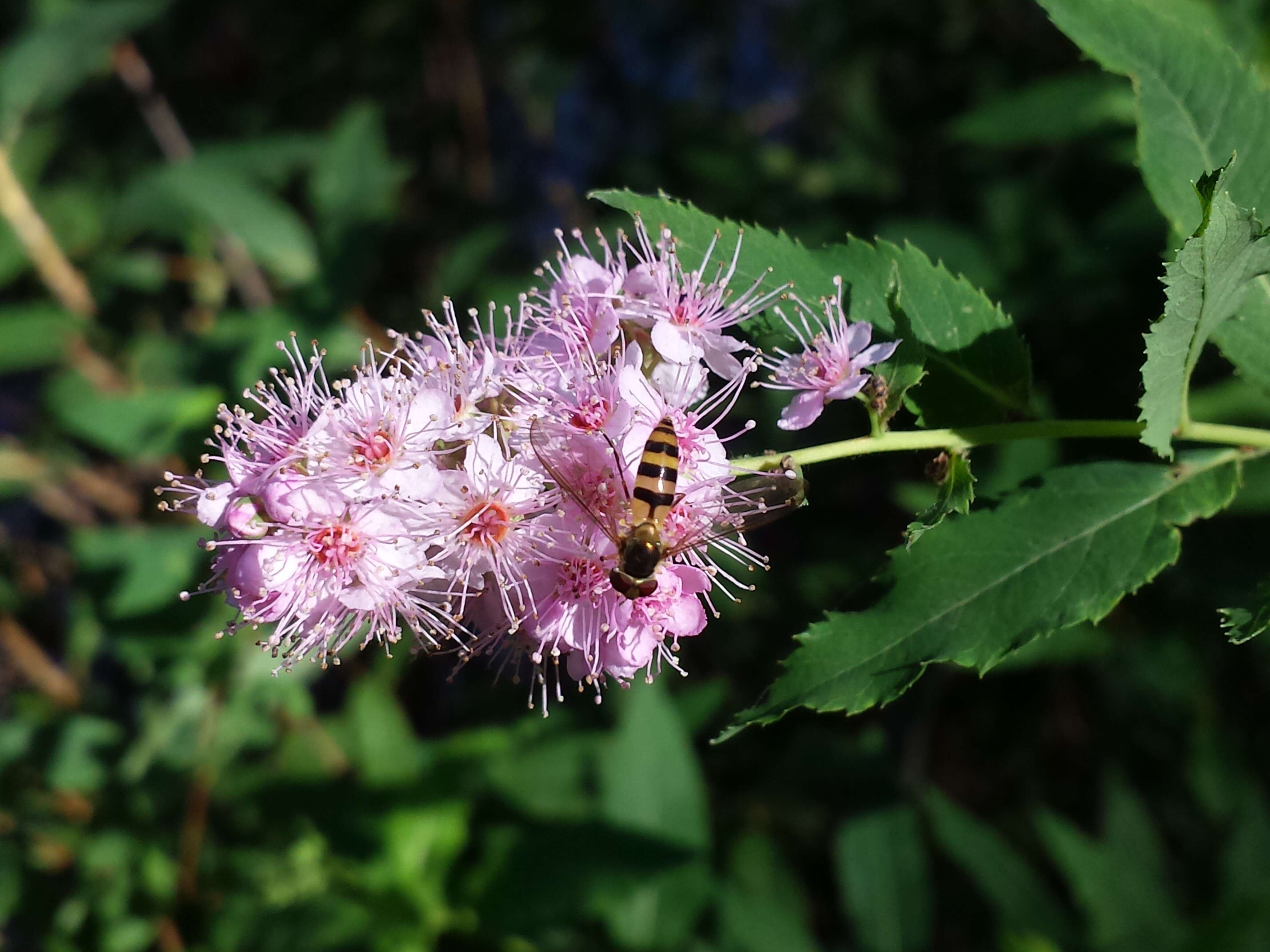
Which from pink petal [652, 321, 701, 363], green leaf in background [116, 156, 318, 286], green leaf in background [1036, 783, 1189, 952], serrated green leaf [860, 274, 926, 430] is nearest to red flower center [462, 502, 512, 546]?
pink petal [652, 321, 701, 363]

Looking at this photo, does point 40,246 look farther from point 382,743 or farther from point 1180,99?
point 1180,99

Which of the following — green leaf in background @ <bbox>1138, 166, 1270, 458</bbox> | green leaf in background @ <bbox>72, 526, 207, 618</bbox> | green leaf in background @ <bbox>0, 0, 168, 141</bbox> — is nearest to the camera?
green leaf in background @ <bbox>1138, 166, 1270, 458</bbox>

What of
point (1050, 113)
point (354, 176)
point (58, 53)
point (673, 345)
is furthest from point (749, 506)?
point (58, 53)

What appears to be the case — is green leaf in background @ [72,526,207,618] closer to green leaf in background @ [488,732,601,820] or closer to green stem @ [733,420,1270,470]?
green leaf in background @ [488,732,601,820]

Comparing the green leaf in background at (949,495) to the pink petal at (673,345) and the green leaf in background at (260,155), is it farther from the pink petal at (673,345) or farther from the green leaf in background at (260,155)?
the green leaf in background at (260,155)

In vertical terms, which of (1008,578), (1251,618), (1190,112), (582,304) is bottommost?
(1251,618)

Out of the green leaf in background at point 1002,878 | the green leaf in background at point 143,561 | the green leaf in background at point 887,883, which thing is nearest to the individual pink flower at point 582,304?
the green leaf in background at point 143,561
